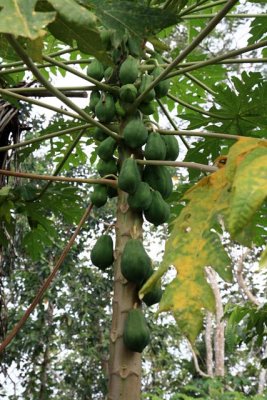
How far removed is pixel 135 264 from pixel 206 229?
0.54m

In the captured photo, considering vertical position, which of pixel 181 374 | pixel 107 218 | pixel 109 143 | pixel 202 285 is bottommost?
pixel 202 285

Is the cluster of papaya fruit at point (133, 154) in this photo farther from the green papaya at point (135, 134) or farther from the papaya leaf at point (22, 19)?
the papaya leaf at point (22, 19)

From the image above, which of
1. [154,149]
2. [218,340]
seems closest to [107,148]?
[154,149]

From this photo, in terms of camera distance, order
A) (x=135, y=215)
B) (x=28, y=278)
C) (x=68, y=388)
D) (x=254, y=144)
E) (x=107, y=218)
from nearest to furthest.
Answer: (x=254, y=144) → (x=135, y=215) → (x=28, y=278) → (x=107, y=218) → (x=68, y=388)

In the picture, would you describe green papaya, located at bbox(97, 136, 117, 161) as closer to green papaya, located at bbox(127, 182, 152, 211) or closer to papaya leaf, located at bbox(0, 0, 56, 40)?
green papaya, located at bbox(127, 182, 152, 211)

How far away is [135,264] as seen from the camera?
1531mm

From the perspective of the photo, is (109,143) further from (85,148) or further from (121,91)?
(85,148)

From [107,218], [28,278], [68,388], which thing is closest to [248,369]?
[68,388]

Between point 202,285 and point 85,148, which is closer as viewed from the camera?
point 202,285

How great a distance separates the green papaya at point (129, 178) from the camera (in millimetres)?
1605

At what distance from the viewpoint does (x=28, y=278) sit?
9508mm

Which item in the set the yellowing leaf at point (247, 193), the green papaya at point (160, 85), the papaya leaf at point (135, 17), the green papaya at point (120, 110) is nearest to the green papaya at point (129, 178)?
the green papaya at point (120, 110)

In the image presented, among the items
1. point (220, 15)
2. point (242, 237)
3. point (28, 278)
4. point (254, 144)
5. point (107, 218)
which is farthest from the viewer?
point (107, 218)

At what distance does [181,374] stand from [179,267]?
12284 millimetres
